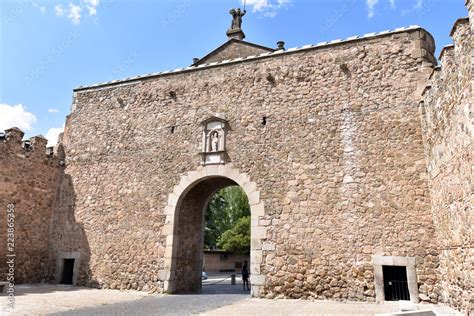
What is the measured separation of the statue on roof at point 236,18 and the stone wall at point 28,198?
376 inches

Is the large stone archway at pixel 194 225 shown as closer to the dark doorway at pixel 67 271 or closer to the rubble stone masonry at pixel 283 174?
the rubble stone masonry at pixel 283 174

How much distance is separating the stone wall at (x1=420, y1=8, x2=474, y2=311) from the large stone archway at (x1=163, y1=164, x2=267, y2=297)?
3.63 meters

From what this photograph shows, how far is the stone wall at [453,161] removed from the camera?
485cm

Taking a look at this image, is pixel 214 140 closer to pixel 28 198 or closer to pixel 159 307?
pixel 159 307

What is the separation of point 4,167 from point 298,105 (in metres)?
8.13

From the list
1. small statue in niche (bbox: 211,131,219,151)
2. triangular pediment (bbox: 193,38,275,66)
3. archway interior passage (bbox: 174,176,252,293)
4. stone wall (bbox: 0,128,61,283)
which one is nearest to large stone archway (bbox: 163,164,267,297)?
archway interior passage (bbox: 174,176,252,293)

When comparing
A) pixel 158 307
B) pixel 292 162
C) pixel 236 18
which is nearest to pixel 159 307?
pixel 158 307

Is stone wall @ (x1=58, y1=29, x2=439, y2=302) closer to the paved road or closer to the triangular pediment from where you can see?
the paved road

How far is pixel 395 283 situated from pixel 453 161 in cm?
303

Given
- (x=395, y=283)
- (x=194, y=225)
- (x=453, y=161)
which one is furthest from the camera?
(x=194, y=225)

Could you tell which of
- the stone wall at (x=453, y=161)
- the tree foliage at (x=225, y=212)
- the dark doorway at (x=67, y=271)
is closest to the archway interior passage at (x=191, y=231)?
the dark doorway at (x=67, y=271)

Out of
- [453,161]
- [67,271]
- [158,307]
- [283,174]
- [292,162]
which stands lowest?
[158,307]

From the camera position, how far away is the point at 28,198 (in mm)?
10617

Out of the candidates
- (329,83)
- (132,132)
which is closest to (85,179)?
(132,132)
